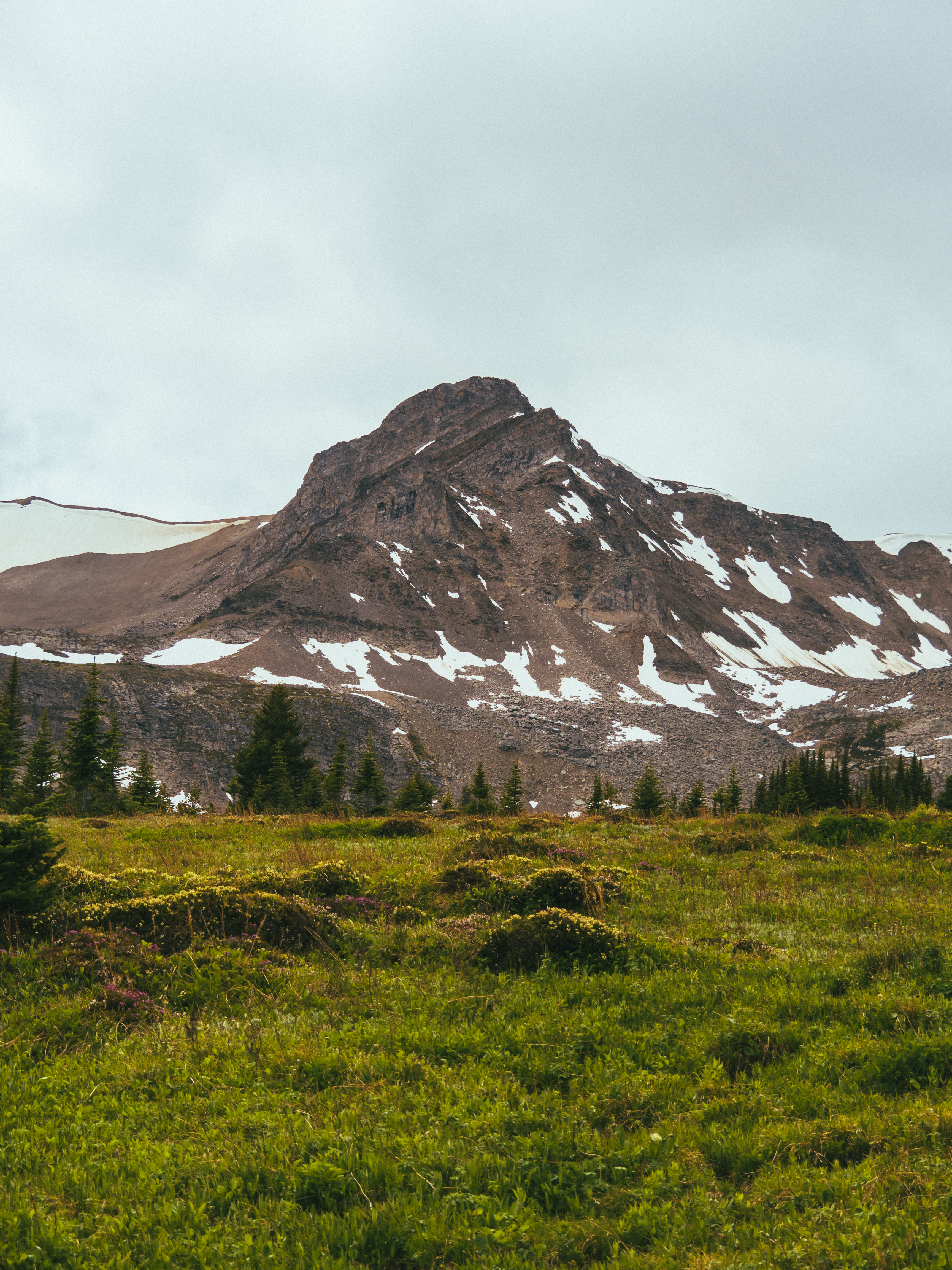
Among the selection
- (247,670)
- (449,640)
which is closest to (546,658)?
(449,640)

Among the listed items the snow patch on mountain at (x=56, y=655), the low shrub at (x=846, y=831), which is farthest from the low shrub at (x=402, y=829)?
the snow patch on mountain at (x=56, y=655)

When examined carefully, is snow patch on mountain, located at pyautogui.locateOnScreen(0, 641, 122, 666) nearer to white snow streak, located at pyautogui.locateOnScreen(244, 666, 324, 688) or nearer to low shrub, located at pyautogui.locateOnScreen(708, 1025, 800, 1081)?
white snow streak, located at pyautogui.locateOnScreen(244, 666, 324, 688)

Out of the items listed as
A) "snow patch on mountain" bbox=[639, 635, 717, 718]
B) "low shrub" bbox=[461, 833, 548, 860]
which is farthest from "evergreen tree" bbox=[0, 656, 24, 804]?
"snow patch on mountain" bbox=[639, 635, 717, 718]

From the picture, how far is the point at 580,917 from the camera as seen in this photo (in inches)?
362

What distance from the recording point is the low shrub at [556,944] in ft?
28.7

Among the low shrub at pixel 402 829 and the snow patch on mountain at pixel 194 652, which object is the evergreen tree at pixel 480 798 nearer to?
the low shrub at pixel 402 829

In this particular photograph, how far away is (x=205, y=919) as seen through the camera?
9453mm

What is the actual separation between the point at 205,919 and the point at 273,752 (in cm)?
3542

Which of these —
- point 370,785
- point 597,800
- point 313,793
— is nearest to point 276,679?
point 370,785

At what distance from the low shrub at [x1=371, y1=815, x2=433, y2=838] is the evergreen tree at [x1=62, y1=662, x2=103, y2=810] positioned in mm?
29148

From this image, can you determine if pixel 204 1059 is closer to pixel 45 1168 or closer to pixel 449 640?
pixel 45 1168

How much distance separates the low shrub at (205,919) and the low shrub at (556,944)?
2319mm

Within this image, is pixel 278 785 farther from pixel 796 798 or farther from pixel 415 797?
pixel 796 798

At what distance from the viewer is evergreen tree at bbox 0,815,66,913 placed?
9211mm
